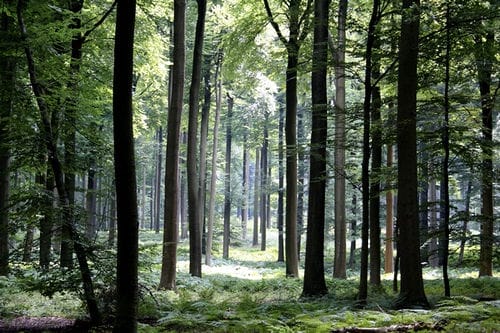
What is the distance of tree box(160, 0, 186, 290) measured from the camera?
12008 millimetres

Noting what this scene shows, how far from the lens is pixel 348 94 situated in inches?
1104

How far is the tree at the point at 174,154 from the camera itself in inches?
473

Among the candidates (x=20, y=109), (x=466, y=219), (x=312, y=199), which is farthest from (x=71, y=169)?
(x=466, y=219)

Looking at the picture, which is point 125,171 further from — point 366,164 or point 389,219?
point 389,219

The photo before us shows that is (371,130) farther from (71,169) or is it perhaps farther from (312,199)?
(71,169)

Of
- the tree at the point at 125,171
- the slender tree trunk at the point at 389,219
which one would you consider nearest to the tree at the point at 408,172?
the tree at the point at 125,171

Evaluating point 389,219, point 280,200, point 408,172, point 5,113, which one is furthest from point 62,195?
point 280,200

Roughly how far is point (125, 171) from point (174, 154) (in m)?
7.24

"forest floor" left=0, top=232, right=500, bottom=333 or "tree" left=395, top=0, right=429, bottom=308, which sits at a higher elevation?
"tree" left=395, top=0, right=429, bottom=308

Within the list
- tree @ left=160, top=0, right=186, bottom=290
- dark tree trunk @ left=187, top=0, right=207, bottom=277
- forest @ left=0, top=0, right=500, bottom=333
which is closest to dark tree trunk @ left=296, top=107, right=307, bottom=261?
dark tree trunk @ left=187, top=0, right=207, bottom=277

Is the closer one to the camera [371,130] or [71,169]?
[71,169]

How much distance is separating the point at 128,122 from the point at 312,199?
611cm

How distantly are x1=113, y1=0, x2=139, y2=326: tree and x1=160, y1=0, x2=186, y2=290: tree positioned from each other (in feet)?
23.1

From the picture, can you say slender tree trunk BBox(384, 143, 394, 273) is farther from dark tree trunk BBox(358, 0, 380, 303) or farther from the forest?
dark tree trunk BBox(358, 0, 380, 303)
